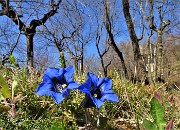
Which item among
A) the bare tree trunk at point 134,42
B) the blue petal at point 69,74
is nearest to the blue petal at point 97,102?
the blue petal at point 69,74

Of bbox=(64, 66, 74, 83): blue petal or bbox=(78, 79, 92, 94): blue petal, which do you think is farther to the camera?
bbox=(64, 66, 74, 83): blue petal

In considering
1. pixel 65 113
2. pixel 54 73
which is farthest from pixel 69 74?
pixel 65 113

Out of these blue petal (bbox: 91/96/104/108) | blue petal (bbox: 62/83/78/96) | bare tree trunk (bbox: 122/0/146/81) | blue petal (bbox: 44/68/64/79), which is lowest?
blue petal (bbox: 91/96/104/108)

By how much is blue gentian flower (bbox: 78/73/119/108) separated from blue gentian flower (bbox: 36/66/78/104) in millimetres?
50

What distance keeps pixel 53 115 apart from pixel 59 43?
48.5ft

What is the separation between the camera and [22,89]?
3.84 ft

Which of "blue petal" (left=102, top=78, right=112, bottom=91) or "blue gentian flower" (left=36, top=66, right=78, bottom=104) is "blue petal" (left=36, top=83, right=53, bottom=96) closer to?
"blue gentian flower" (left=36, top=66, right=78, bottom=104)

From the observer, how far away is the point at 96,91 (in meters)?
0.78

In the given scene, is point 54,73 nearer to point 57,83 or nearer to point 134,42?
point 57,83

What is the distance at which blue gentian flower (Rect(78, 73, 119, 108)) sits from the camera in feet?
2.38

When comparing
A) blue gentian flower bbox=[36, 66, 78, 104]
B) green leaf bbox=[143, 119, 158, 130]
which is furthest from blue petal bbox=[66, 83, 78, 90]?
green leaf bbox=[143, 119, 158, 130]

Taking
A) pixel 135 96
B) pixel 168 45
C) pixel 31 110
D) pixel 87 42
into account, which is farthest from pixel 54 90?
pixel 168 45

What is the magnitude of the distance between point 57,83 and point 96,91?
123mm

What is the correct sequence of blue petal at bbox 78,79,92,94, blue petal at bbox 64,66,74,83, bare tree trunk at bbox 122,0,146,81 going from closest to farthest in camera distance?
blue petal at bbox 78,79,92,94 < blue petal at bbox 64,66,74,83 < bare tree trunk at bbox 122,0,146,81
